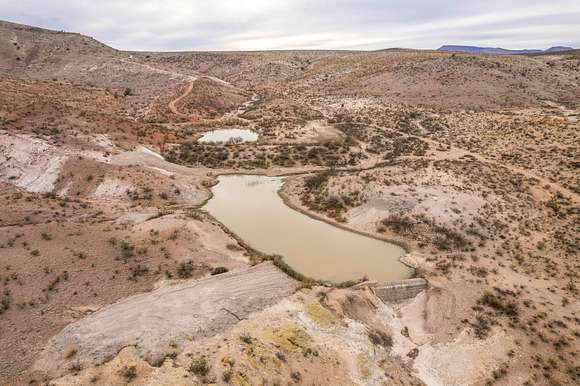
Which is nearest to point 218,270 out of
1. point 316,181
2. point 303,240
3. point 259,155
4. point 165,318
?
point 165,318

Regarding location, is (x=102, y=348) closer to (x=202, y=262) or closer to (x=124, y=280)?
(x=124, y=280)

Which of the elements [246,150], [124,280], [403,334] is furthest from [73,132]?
[403,334]

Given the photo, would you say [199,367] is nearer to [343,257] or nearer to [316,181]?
[343,257]

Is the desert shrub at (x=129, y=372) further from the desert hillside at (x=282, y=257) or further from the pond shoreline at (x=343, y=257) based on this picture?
the pond shoreline at (x=343, y=257)

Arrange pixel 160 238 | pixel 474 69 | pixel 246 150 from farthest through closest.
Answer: pixel 474 69 < pixel 246 150 < pixel 160 238

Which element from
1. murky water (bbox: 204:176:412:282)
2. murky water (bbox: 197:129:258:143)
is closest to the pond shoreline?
murky water (bbox: 204:176:412:282)

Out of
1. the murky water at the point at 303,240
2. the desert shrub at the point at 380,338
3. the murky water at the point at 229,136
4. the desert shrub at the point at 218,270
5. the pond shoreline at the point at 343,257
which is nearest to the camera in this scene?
the desert shrub at the point at 380,338

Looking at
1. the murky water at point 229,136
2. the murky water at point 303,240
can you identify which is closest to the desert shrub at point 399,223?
the murky water at point 303,240
